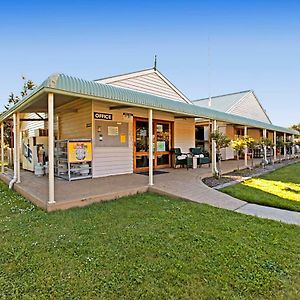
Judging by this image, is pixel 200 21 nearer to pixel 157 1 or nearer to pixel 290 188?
pixel 157 1

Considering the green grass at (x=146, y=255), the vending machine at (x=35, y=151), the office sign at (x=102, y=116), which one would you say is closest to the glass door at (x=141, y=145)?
the office sign at (x=102, y=116)

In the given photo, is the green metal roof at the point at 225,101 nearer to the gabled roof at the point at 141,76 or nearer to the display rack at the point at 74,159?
the gabled roof at the point at 141,76

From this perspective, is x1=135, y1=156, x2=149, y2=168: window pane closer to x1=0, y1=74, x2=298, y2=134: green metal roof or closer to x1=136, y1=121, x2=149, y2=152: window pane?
x1=136, y1=121, x2=149, y2=152: window pane

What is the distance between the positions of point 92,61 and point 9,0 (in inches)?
342

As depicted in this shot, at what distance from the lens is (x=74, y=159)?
25.3 feet

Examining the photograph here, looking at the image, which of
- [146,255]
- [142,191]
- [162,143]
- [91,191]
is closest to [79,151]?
[91,191]

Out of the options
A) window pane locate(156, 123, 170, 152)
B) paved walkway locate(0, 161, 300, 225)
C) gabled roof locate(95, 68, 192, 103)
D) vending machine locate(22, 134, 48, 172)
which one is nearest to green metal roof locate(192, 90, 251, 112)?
gabled roof locate(95, 68, 192, 103)

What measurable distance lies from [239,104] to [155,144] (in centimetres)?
1304

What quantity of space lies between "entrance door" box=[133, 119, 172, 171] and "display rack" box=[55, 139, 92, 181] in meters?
2.31

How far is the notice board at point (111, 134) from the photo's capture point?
27.9 ft

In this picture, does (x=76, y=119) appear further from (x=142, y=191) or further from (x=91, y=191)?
(x=142, y=191)

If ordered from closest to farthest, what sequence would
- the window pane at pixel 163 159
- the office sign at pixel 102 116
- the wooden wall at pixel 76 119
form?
1. the office sign at pixel 102 116
2. the wooden wall at pixel 76 119
3. the window pane at pixel 163 159

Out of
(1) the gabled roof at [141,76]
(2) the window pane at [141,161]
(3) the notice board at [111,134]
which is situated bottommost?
(2) the window pane at [141,161]

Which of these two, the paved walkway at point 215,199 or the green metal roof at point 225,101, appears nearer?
the paved walkway at point 215,199
